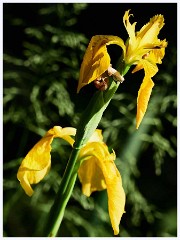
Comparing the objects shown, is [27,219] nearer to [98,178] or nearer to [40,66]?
[40,66]

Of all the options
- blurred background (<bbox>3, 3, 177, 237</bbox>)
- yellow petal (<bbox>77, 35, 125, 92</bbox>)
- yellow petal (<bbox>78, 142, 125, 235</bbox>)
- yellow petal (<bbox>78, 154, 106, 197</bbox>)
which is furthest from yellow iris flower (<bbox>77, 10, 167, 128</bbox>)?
blurred background (<bbox>3, 3, 177, 237</bbox>)

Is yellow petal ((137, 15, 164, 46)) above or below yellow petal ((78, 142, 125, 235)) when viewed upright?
above

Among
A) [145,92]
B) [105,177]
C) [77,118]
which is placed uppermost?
[145,92]

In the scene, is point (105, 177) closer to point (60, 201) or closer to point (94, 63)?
point (60, 201)

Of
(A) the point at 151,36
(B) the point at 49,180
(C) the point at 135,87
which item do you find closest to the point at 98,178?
(A) the point at 151,36

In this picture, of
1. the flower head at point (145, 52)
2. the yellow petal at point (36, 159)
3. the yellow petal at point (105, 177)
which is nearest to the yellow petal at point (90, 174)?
the yellow petal at point (105, 177)

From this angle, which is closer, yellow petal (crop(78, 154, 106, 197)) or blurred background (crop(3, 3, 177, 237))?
yellow petal (crop(78, 154, 106, 197))

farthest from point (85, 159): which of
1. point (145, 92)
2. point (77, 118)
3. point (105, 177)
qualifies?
point (77, 118)

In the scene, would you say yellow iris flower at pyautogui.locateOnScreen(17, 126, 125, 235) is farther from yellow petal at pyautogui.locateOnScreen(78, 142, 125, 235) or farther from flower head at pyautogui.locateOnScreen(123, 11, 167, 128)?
flower head at pyautogui.locateOnScreen(123, 11, 167, 128)
